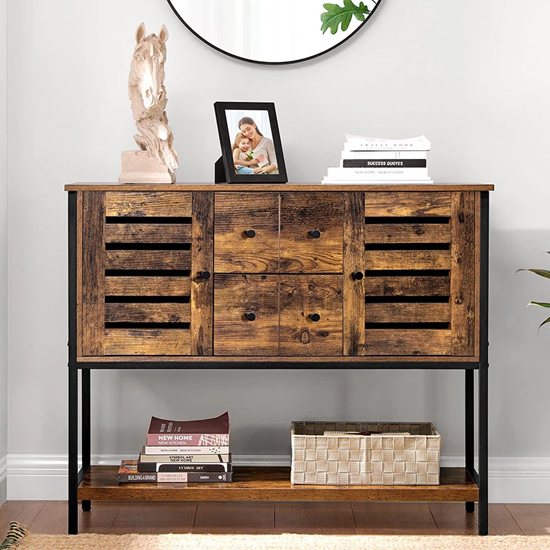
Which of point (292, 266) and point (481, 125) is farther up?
point (481, 125)

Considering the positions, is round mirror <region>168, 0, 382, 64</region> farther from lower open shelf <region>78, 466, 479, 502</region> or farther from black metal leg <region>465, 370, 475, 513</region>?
lower open shelf <region>78, 466, 479, 502</region>

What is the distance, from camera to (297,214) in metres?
2.07

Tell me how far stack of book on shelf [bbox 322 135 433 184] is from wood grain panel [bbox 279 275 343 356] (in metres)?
0.29

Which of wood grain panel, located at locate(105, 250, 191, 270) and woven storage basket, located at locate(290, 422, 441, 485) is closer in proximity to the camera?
wood grain panel, located at locate(105, 250, 191, 270)

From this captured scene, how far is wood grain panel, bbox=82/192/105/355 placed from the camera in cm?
206

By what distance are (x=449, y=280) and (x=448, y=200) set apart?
22cm

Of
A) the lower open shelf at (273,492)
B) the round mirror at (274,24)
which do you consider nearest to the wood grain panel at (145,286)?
the lower open shelf at (273,492)

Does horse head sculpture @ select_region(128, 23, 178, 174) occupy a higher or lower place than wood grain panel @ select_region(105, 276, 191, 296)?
higher

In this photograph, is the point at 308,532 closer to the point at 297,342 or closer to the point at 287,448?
the point at 287,448

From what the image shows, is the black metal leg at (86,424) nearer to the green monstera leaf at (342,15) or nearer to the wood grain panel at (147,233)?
the wood grain panel at (147,233)

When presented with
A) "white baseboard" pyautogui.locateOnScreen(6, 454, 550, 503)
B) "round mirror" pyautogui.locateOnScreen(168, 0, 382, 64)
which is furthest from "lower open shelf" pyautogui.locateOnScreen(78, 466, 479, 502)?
"round mirror" pyautogui.locateOnScreen(168, 0, 382, 64)

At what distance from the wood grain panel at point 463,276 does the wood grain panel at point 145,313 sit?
732 millimetres

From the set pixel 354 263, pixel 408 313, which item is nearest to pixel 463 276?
pixel 408 313

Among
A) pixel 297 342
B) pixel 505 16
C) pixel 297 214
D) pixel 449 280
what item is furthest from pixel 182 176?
pixel 505 16
